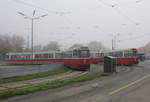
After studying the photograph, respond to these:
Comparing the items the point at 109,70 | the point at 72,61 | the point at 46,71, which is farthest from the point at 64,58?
the point at 109,70

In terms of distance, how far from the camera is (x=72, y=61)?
26078 millimetres

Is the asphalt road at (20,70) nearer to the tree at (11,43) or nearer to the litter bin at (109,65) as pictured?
the litter bin at (109,65)

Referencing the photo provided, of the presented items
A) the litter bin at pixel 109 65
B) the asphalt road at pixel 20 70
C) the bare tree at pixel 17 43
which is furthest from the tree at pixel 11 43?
the litter bin at pixel 109 65

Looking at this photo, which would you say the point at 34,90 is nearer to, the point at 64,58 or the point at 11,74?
the point at 11,74

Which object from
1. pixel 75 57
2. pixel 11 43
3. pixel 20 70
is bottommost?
pixel 20 70

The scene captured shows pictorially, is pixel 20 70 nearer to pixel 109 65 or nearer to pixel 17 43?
pixel 109 65

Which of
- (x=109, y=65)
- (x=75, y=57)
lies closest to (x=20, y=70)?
(x=109, y=65)

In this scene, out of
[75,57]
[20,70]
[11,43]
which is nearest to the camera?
[20,70]

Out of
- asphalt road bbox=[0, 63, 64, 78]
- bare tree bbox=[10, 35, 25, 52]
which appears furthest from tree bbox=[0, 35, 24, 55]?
asphalt road bbox=[0, 63, 64, 78]

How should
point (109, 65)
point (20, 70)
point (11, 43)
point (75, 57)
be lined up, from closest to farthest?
point (20, 70), point (109, 65), point (75, 57), point (11, 43)

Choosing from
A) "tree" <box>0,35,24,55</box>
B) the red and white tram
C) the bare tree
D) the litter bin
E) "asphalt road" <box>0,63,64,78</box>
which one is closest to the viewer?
"asphalt road" <box>0,63,64,78</box>

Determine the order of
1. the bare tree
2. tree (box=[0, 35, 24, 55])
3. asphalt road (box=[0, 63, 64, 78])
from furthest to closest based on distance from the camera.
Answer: the bare tree → tree (box=[0, 35, 24, 55]) → asphalt road (box=[0, 63, 64, 78])

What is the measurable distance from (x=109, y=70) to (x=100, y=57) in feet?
58.3

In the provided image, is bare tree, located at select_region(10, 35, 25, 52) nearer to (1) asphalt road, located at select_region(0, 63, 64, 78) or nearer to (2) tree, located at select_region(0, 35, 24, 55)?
(2) tree, located at select_region(0, 35, 24, 55)
